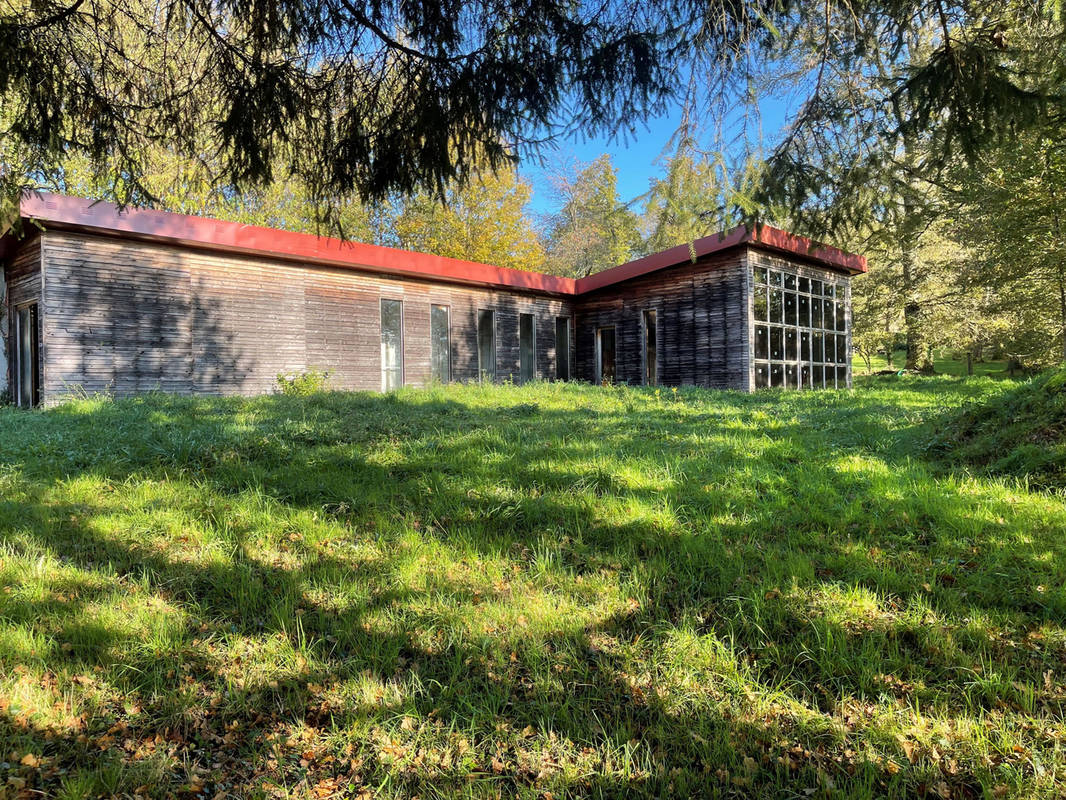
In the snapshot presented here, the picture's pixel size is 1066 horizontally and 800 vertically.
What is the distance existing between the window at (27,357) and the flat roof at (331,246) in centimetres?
243

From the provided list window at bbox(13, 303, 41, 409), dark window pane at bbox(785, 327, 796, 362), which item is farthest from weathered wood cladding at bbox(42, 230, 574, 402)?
dark window pane at bbox(785, 327, 796, 362)

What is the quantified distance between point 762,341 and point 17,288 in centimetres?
1699

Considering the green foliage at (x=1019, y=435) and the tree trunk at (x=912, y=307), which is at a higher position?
the tree trunk at (x=912, y=307)

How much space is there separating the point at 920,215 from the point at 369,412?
678 centimetres

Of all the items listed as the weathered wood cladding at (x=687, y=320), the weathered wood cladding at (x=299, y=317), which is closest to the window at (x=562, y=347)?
the weathered wood cladding at (x=299, y=317)

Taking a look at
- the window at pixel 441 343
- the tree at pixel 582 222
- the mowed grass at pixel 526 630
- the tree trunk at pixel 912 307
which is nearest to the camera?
the mowed grass at pixel 526 630

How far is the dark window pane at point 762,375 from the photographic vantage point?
14703mm

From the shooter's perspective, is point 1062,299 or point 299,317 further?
point 1062,299

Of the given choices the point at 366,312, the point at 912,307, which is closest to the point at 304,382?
the point at 366,312

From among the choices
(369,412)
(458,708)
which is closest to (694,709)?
(458,708)

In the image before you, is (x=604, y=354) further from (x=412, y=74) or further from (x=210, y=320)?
(x=412, y=74)

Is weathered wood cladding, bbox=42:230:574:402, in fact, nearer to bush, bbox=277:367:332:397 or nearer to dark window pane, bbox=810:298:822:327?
bush, bbox=277:367:332:397

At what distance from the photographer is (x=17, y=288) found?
1122 cm

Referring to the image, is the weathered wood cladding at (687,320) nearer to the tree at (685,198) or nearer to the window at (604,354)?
the window at (604,354)
